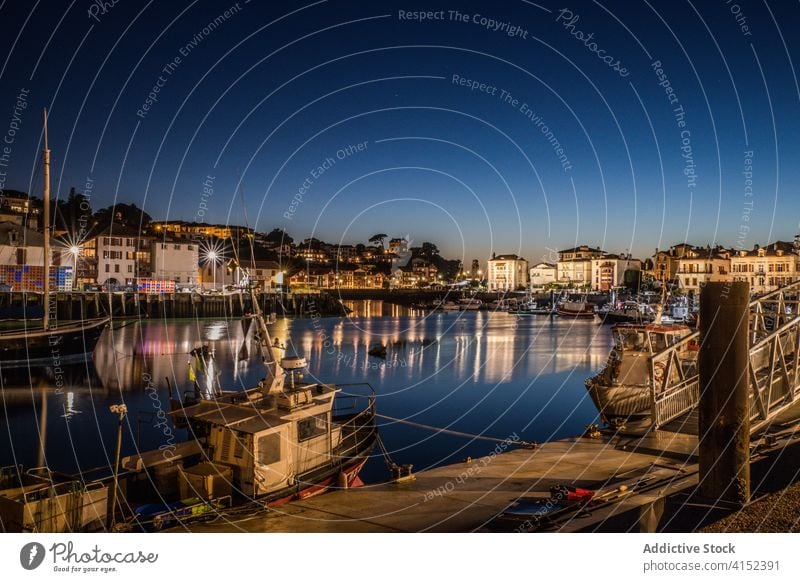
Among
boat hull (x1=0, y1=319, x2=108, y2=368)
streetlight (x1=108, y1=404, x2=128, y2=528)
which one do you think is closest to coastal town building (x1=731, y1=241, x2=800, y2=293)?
boat hull (x1=0, y1=319, x2=108, y2=368)

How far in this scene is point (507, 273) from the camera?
111938mm

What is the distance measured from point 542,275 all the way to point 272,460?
102792 millimetres

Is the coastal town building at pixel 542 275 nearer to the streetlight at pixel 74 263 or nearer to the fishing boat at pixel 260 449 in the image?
the streetlight at pixel 74 263

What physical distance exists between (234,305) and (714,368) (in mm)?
50719

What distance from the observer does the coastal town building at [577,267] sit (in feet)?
311

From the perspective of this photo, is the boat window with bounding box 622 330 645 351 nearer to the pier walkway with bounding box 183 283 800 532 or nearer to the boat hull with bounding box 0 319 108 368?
the pier walkway with bounding box 183 283 800 532

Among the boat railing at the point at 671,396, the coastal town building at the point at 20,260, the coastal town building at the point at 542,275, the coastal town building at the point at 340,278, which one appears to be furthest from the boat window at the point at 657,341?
the coastal town building at the point at 542,275

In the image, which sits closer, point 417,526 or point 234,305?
point 417,526

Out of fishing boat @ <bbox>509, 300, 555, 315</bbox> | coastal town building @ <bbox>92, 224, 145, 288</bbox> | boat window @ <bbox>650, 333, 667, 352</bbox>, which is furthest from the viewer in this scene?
fishing boat @ <bbox>509, 300, 555, 315</bbox>

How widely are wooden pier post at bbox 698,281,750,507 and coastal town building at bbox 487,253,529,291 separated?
Answer: 103906mm

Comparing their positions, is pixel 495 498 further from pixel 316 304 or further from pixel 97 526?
pixel 316 304

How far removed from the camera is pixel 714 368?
154 inches
